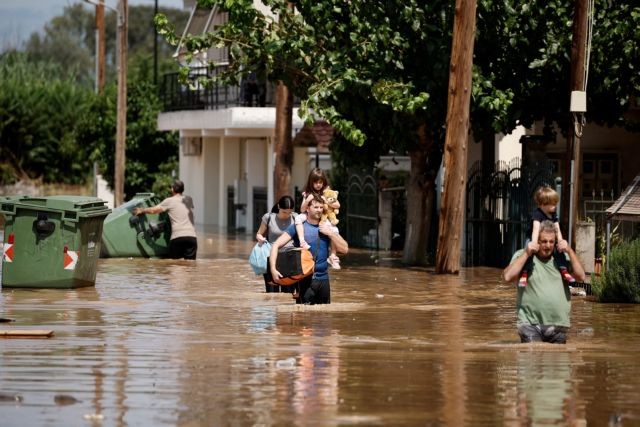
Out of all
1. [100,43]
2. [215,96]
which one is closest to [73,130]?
[100,43]

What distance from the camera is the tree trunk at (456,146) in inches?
1008

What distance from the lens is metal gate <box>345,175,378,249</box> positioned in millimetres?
34656

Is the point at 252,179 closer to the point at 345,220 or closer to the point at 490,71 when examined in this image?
the point at 345,220

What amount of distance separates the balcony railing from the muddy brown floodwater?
21.7 meters

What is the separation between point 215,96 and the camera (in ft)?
153

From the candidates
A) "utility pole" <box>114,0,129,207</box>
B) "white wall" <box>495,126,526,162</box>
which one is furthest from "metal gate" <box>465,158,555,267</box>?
"utility pole" <box>114,0,129,207</box>

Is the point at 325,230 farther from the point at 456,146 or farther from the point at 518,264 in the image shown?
the point at 456,146

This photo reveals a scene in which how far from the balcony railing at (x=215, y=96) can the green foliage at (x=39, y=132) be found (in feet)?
34.3

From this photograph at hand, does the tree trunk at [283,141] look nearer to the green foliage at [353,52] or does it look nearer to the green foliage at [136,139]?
the green foliage at [353,52]

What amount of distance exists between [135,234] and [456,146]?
722cm

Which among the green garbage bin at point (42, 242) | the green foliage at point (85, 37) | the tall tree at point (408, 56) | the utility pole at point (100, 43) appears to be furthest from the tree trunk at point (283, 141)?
the green foliage at point (85, 37)

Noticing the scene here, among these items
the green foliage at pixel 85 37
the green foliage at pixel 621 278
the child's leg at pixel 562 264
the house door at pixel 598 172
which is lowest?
the green foliage at pixel 621 278

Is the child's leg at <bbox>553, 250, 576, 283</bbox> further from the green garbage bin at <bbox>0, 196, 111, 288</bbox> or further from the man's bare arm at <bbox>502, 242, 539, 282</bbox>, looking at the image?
the green garbage bin at <bbox>0, 196, 111, 288</bbox>

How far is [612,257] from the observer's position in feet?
68.4
